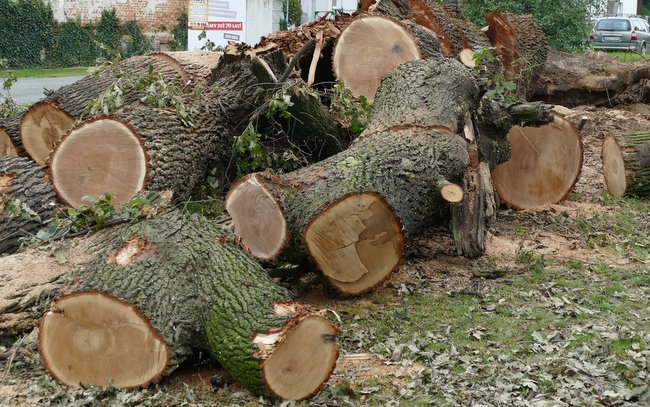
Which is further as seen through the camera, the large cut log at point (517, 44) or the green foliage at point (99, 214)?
the large cut log at point (517, 44)

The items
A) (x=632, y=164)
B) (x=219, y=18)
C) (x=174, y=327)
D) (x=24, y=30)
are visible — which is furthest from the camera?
(x=24, y=30)

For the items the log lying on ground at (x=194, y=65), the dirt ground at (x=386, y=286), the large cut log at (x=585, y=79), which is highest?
the log lying on ground at (x=194, y=65)

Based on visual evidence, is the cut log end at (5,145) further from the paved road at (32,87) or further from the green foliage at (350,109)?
the paved road at (32,87)

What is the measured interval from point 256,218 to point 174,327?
1.59m

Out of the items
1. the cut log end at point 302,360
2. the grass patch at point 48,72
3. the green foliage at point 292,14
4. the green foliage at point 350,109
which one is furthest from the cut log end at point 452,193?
the grass patch at point 48,72

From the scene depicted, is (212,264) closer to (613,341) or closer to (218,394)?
(218,394)

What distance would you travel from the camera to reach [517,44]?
37.8 ft

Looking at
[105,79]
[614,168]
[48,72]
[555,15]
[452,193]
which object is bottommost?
[48,72]

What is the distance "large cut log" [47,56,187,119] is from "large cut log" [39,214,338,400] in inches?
143

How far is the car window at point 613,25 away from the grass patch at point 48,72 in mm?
17661

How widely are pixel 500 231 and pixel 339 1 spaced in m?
21.6

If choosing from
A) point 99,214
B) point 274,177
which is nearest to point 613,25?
point 274,177

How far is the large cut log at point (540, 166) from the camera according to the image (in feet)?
29.6

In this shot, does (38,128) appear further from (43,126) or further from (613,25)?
(613,25)
